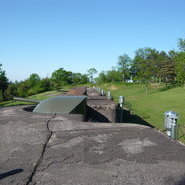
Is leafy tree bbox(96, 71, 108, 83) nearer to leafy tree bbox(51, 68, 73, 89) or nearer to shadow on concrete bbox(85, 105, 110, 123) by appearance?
leafy tree bbox(51, 68, 73, 89)

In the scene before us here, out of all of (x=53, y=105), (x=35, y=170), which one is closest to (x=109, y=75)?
(x=53, y=105)

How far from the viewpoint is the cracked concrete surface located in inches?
94.9

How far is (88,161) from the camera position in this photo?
2863 mm

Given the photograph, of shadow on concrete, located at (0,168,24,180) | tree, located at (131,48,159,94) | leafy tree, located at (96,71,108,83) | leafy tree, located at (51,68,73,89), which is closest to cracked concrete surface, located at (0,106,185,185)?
shadow on concrete, located at (0,168,24,180)

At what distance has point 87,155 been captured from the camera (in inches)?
120

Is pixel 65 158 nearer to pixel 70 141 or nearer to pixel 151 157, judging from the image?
pixel 70 141

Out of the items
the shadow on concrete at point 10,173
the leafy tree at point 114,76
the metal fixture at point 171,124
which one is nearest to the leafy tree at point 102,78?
the leafy tree at point 114,76

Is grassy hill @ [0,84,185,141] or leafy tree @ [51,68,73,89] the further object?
leafy tree @ [51,68,73,89]

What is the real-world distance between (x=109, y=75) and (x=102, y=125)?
177 feet

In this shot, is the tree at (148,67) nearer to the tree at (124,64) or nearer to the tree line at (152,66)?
the tree line at (152,66)

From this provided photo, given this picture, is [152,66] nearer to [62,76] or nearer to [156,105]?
[156,105]

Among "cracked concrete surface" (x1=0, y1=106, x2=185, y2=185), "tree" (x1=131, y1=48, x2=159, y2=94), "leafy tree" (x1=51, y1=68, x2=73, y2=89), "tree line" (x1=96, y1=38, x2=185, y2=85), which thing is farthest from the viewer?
"leafy tree" (x1=51, y1=68, x2=73, y2=89)

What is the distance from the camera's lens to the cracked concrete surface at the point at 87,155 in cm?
241

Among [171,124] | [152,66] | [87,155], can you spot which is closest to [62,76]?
[152,66]
